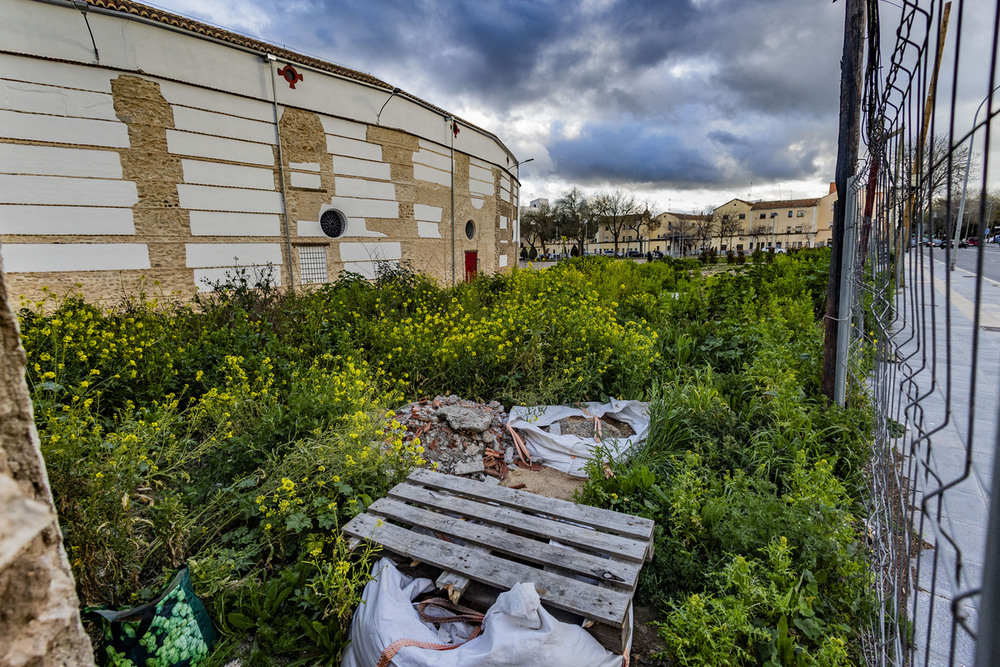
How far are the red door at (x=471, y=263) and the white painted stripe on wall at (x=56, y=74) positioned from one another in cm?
975

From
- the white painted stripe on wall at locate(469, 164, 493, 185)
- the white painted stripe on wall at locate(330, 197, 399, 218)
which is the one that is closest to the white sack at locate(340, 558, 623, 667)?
the white painted stripe on wall at locate(330, 197, 399, 218)

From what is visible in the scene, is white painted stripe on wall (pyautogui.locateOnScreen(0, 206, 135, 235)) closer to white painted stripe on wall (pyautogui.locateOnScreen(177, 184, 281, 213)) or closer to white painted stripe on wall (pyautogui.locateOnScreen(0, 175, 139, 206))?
white painted stripe on wall (pyautogui.locateOnScreen(0, 175, 139, 206))

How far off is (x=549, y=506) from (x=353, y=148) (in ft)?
34.6

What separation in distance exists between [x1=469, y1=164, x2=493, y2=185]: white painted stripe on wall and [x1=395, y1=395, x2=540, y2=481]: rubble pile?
475 inches

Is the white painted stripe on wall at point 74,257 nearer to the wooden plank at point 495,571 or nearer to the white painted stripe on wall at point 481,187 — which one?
the wooden plank at point 495,571

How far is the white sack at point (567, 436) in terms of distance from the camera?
426cm

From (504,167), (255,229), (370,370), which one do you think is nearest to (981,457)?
(370,370)

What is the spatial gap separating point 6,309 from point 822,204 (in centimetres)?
8002

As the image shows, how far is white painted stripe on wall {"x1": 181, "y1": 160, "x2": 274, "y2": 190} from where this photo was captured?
8648mm

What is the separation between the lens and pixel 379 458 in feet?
10.9

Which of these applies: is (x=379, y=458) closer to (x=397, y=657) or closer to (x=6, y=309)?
(x=397, y=657)

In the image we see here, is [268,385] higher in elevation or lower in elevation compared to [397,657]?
higher

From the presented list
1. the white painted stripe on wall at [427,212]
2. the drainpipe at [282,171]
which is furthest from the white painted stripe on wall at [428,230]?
the drainpipe at [282,171]

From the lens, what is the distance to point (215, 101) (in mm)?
8781
